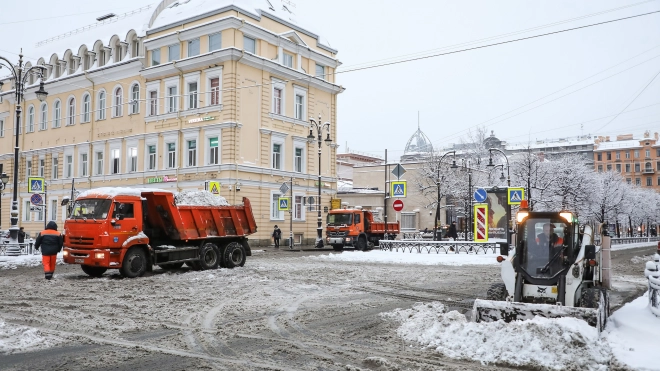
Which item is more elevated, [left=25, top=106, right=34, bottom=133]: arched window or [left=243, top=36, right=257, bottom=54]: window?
[left=243, top=36, right=257, bottom=54]: window

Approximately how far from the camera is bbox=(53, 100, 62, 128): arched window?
47.6 metres

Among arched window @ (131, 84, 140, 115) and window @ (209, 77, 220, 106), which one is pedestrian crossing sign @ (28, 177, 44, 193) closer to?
window @ (209, 77, 220, 106)

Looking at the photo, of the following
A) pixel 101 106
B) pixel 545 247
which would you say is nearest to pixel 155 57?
pixel 101 106

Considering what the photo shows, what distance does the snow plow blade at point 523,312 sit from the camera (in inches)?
305

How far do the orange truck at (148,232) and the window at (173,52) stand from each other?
72.4 feet

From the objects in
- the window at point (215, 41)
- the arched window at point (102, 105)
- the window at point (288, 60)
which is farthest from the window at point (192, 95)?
the arched window at point (102, 105)

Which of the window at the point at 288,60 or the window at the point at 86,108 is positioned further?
the window at the point at 86,108

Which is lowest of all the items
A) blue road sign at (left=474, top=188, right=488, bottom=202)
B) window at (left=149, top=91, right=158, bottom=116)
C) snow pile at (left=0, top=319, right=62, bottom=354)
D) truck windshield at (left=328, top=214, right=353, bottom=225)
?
snow pile at (left=0, top=319, right=62, bottom=354)

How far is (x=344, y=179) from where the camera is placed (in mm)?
76875

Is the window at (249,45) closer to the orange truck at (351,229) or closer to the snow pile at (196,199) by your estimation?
the orange truck at (351,229)

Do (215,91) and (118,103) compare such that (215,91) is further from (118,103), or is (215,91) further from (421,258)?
(421,258)

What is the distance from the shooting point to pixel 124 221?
16.8 meters

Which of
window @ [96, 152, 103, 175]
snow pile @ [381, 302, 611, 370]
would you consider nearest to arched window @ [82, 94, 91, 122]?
window @ [96, 152, 103, 175]

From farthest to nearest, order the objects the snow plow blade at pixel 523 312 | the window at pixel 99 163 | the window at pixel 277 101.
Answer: the window at pixel 99 163 < the window at pixel 277 101 < the snow plow blade at pixel 523 312
